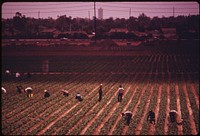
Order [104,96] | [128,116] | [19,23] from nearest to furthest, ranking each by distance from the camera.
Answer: [128,116] < [104,96] < [19,23]

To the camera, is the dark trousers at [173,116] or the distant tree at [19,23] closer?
the dark trousers at [173,116]

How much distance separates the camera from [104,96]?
28.1m

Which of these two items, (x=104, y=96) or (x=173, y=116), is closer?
(x=173, y=116)

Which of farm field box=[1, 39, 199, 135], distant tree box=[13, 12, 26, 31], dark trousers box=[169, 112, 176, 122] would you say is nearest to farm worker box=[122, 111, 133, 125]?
farm field box=[1, 39, 199, 135]

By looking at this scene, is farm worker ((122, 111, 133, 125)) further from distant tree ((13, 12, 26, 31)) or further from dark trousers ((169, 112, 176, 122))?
distant tree ((13, 12, 26, 31))

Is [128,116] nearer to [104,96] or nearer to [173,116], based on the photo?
[173,116]

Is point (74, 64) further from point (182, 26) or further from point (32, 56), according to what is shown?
point (182, 26)

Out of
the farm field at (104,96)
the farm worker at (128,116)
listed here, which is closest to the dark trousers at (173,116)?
the farm field at (104,96)

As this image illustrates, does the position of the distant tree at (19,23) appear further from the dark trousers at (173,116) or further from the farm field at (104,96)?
the dark trousers at (173,116)

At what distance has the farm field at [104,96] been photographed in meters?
19.5

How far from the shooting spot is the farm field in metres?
19.5

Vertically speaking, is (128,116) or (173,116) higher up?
(128,116)

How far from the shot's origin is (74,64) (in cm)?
4947

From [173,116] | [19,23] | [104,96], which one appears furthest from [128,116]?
[19,23]
